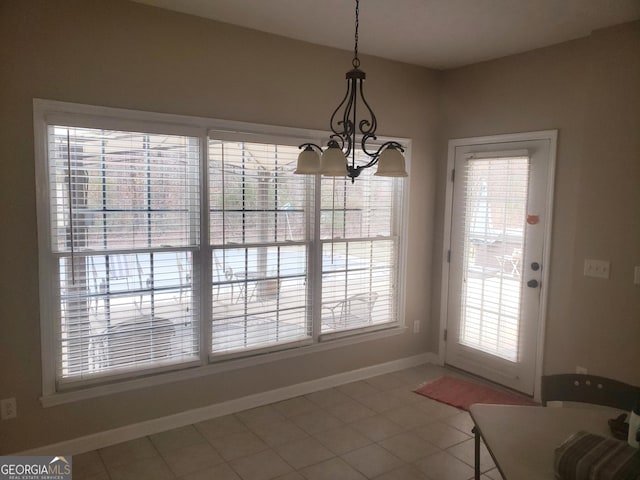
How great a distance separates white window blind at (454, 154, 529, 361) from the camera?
385 centimetres

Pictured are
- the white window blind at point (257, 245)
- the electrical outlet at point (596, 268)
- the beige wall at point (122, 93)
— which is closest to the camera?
the beige wall at point (122, 93)

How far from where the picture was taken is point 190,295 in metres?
3.26

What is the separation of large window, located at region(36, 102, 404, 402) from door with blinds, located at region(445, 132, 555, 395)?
0.84 m

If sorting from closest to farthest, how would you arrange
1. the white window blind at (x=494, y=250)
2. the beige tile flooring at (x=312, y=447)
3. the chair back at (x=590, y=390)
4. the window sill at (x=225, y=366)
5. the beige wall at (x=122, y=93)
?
1. the chair back at (x=590, y=390)
2. the beige wall at (x=122, y=93)
3. the beige tile flooring at (x=312, y=447)
4. the window sill at (x=225, y=366)
5. the white window blind at (x=494, y=250)

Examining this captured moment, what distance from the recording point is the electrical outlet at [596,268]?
315cm

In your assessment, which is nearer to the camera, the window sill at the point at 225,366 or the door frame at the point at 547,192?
the window sill at the point at 225,366

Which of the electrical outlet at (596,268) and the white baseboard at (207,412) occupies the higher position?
the electrical outlet at (596,268)

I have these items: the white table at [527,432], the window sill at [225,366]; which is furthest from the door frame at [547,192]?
the white table at [527,432]

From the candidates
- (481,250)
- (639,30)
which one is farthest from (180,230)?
(639,30)

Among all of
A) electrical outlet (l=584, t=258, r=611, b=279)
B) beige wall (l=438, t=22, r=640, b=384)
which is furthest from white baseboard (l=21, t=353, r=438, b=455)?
electrical outlet (l=584, t=258, r=611, b=279)

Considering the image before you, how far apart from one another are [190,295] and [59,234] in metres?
0.91

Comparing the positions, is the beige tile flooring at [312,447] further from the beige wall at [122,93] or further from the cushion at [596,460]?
the cushion at [596,460]

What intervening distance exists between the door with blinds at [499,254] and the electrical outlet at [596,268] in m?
0.44
